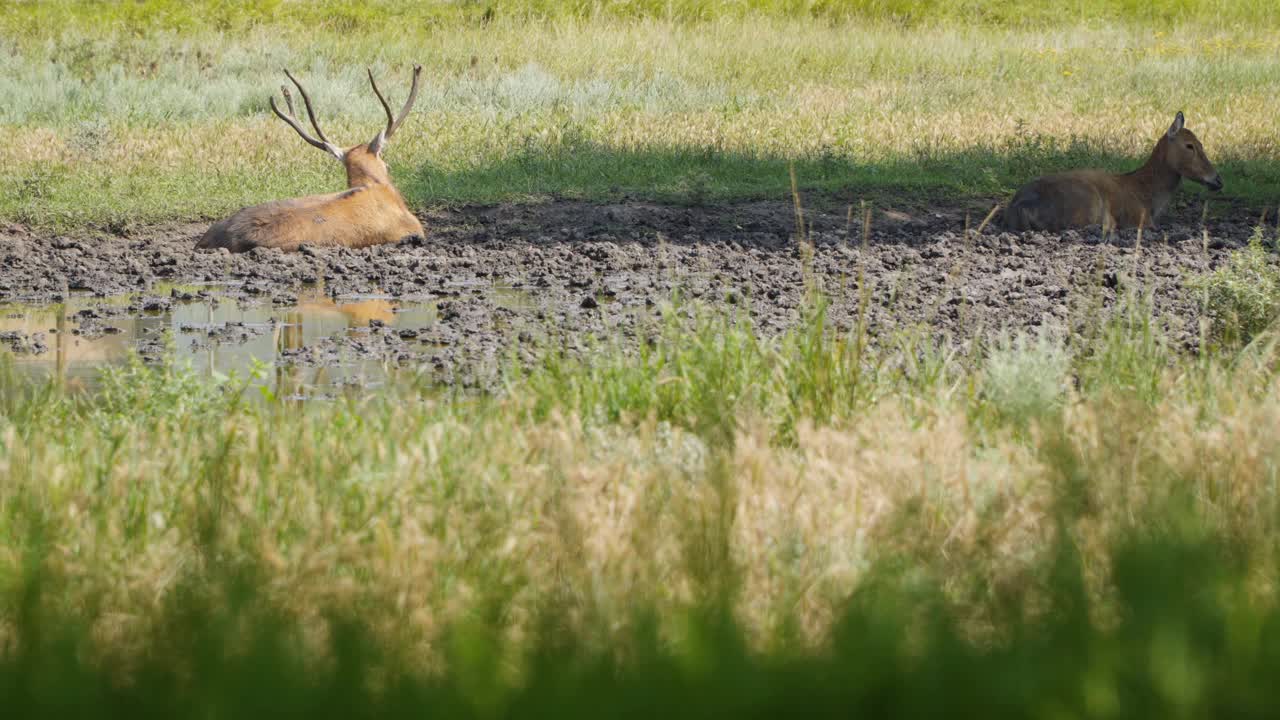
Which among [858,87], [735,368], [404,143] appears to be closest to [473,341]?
[735,368]

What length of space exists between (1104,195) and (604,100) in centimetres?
948

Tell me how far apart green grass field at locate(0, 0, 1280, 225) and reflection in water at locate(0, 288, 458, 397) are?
343cm

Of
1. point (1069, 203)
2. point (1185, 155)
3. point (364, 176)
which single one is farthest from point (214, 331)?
point (1185, 155)

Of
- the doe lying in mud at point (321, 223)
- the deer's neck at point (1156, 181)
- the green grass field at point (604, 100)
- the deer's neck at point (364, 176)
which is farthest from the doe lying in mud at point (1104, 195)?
the deer's neck at point (364, 176)

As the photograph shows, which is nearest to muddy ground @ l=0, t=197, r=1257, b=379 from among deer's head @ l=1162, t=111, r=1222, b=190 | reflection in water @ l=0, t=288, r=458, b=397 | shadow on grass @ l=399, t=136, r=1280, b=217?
reflection in water @ l=0, t=288, r=458, b=397

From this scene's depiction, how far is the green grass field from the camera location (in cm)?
1372

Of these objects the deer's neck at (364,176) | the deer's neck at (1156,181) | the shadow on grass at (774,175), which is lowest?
the shadow on grass at (774,175)

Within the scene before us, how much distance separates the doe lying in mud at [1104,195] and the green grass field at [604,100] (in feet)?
5.71

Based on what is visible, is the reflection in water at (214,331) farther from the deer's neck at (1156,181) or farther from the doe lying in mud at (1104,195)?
the deer's neck at (1156,181)

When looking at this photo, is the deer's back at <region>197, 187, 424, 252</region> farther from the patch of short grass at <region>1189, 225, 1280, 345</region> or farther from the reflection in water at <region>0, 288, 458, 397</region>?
the patch of short grass at <region>1189, 225, 1280, 345</region>

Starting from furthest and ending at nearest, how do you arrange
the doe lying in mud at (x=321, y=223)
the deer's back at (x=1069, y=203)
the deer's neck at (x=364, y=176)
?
the deer's neck at (x=364, y=176), the deer's back at (x=1069, y=203), the doe lying in mud at (x=321, y=223)

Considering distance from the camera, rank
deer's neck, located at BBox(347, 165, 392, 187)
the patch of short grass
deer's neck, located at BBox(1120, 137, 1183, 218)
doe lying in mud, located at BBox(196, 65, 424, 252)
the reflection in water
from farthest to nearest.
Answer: deer's neck, located at BBox(1120, 137, 1183, 218), deer's neck, located at BBox(347, 165, 392, 187), doe lying in mud, located at BBox(196, 65, 424, 252), the patch of short grass, the reflection in water

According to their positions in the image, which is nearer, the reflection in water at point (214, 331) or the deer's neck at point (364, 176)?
the reflection in water at point (214, 331)

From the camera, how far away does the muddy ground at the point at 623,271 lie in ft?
26.0
